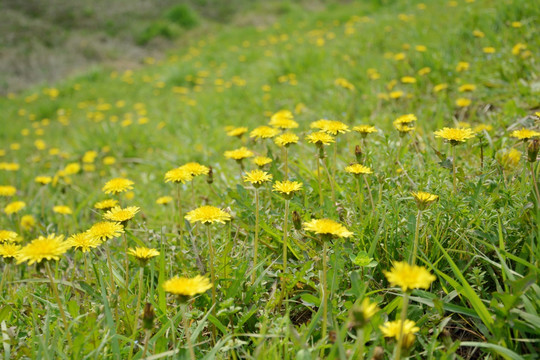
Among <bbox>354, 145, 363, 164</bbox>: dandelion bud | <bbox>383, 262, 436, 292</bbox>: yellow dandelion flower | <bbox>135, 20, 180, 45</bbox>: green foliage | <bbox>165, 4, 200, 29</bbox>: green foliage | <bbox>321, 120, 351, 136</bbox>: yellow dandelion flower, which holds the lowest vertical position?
<bbox>383, 262, 436, 292</bbox>: yellow dandelion flower

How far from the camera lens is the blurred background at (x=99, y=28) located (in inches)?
316

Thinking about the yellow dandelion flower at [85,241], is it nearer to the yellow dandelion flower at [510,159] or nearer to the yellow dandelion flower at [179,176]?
the yellow dandelion flower at [179,176]

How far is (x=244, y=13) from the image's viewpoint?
34.5ft

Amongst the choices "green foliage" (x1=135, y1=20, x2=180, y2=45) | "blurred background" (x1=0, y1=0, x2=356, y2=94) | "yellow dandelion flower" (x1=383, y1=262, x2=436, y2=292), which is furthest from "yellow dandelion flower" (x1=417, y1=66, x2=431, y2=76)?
"green foliage" (x1=135, y1=20, x2=180, y2=45)

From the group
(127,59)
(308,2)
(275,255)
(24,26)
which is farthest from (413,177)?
(308,2)

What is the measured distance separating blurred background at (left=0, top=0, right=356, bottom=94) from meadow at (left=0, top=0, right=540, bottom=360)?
4.62 metres

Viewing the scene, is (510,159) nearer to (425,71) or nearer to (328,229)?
(328,229)

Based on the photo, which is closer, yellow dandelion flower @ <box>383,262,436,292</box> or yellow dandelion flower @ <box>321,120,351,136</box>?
yellow dandelion flower @ <box>383,262,436,292</box>

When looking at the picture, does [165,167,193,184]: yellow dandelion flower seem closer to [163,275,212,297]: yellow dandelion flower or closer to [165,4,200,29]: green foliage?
[163,275,212,297]: yellow dandelion flower

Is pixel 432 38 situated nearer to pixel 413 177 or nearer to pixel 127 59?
pixel 413 177

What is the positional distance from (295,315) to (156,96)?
509 centimetres

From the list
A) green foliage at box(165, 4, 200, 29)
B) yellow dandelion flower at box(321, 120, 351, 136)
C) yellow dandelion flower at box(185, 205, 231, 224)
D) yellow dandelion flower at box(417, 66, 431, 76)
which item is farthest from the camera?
green foliage at box(165, 4, 200, 29)

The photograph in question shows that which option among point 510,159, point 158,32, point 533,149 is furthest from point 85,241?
point 158,32

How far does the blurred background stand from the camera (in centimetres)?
802
